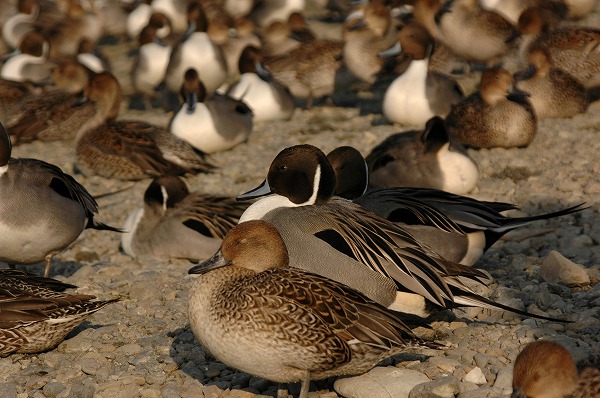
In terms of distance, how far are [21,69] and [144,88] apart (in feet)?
6.34

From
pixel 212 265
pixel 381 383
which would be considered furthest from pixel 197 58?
pixel 381 383

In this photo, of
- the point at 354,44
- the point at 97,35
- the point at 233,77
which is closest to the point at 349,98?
the point at 354,44

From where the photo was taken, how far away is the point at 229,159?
9.56m

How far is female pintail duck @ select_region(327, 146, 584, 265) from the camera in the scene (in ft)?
18.5

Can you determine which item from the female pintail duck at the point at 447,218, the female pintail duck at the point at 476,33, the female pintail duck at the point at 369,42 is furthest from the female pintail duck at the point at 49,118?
the female pintail duck at the point at 447,218

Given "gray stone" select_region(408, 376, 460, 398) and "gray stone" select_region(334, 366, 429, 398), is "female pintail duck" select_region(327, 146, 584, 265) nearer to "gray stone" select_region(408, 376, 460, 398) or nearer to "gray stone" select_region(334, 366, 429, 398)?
"gray stone" select_region(334, 366, 429, 398)

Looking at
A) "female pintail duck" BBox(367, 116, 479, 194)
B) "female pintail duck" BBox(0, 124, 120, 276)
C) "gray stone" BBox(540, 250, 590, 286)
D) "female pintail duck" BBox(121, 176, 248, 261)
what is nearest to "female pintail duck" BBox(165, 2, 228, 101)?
"female pintail duck" BBox(121, 176, 248, 261)

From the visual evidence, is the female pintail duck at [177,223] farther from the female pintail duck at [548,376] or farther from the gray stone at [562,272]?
the female pintail duck at [548,376]

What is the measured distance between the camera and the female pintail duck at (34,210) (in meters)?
5.80

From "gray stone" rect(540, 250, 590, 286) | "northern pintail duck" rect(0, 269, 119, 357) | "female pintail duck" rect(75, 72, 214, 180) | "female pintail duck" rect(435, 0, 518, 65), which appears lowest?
"female pintail duck" rect(435, 0, 518, 65)

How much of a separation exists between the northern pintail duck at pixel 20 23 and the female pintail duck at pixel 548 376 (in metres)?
13.5

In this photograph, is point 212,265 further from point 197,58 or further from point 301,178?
point 197,58

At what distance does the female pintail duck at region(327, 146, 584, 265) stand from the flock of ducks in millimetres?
12

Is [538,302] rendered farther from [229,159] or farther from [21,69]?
[21,69]
